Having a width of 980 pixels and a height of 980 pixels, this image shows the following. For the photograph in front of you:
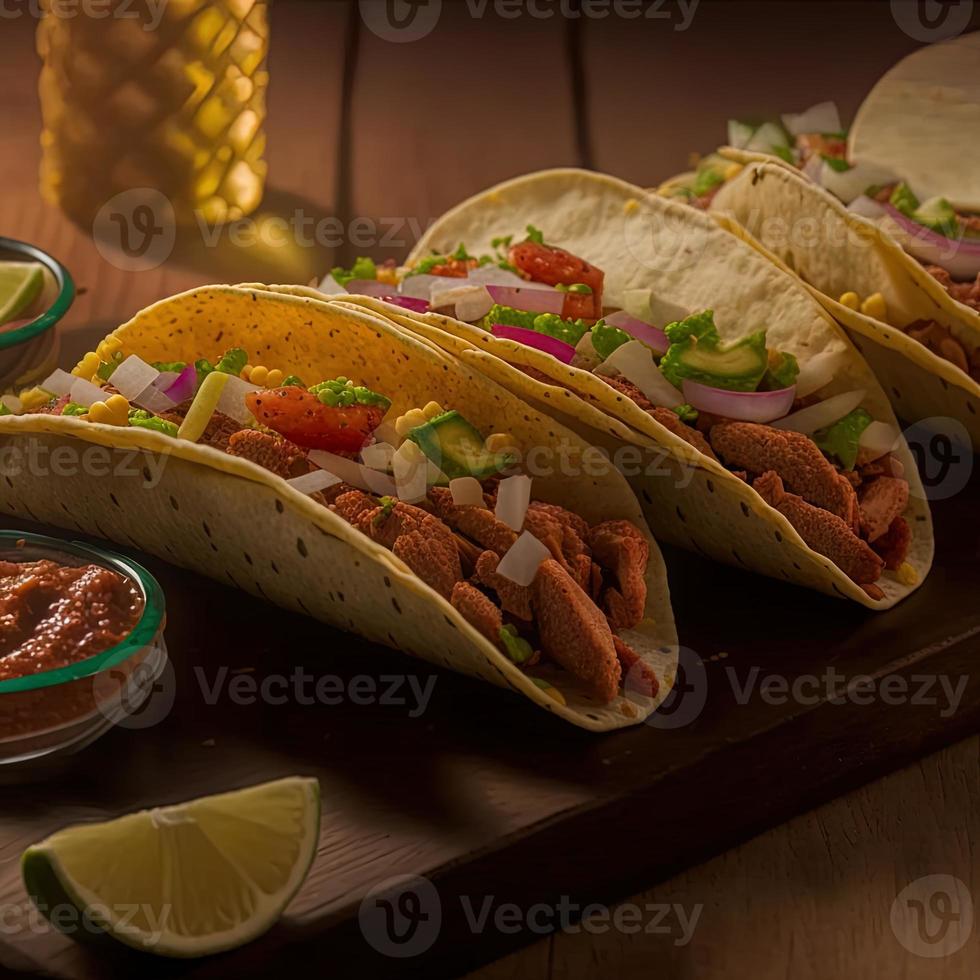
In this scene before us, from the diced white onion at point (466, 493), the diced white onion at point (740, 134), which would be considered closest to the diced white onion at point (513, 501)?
the diced white onion at point (466, 493)

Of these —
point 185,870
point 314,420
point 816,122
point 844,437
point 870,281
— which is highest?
point 816,122

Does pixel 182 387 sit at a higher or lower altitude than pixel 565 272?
lower

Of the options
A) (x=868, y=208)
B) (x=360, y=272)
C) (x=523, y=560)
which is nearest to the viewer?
(x=523, y=560)

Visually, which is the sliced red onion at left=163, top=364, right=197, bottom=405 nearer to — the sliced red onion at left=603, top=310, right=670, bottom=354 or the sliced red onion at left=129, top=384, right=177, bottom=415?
the sliced red onion at left=129, top=384, right=177, bottom=415

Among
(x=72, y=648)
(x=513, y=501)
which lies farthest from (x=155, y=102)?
(x=72, y=648)

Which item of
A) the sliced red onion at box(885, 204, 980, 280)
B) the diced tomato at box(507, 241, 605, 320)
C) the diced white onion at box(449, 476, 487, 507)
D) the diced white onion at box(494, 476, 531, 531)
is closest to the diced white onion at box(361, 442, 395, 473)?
the diced white onion at box(449, 476, 487, 507)

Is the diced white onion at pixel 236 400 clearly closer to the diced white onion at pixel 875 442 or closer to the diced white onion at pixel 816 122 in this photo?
the diced white onion at pixel 875 442

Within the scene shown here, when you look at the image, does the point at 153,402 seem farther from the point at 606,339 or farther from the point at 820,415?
the point at 820,415

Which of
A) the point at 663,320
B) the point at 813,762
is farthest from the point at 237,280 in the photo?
the point at 813,762
